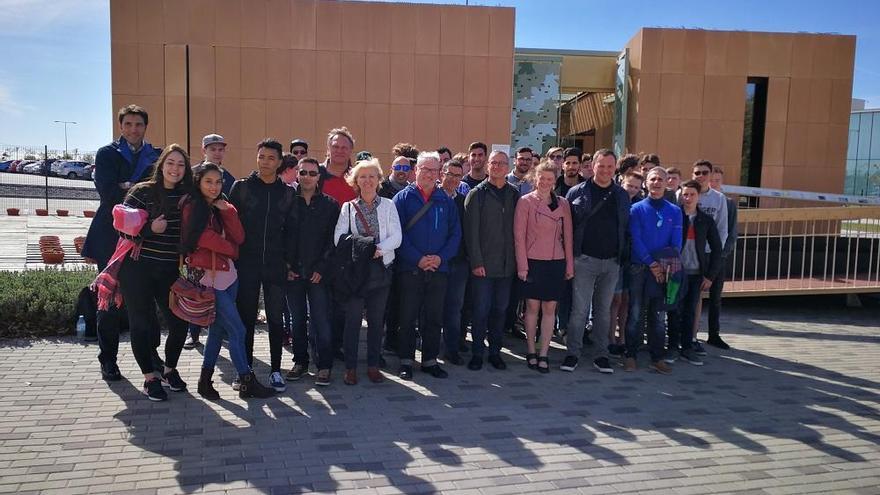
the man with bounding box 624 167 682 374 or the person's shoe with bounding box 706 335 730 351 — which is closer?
the man with bounding box 624 167 682 374

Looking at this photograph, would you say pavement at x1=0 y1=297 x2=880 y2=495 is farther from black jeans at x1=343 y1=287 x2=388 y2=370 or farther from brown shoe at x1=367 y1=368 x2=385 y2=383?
black jeans at x1=343 y1=287 x2=388 y2=370

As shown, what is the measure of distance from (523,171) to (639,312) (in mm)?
1941

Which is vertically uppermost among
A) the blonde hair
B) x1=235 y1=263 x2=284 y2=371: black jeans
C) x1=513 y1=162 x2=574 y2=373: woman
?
the blonde hair

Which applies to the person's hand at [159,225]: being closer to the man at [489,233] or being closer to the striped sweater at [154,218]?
the striped sweater at [154,218]

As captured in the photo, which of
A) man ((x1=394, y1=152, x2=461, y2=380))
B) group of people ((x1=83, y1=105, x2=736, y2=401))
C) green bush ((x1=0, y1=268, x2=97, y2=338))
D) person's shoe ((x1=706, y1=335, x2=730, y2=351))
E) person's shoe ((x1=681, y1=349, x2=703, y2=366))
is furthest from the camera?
person's shoe ((x1=706, y1=335, x2=730, y2=351))

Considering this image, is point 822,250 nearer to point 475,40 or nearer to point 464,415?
point 475,40

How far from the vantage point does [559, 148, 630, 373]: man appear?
6.10 metres

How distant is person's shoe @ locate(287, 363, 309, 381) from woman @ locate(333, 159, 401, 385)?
40 centimetres

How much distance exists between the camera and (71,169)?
47594mm

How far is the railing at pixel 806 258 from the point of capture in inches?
366

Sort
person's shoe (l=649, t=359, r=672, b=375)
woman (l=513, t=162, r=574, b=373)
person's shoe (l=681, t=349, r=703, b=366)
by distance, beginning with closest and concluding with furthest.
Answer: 1. woman (l=513, t=162, r=574, b=373)
2. person's shoe (l=649, t=359, r=672, b=375)
3. person's shoe (l=681, t=349, r=703, b=366)

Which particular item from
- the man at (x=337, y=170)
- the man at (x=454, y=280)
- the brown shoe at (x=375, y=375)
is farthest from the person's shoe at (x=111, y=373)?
the man at (x=454, y=280)

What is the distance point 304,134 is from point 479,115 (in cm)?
371

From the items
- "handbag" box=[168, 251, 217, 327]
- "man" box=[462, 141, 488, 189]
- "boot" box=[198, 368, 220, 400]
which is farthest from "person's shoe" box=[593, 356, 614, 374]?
"handbag" box=[168, 251, 217, 327]
